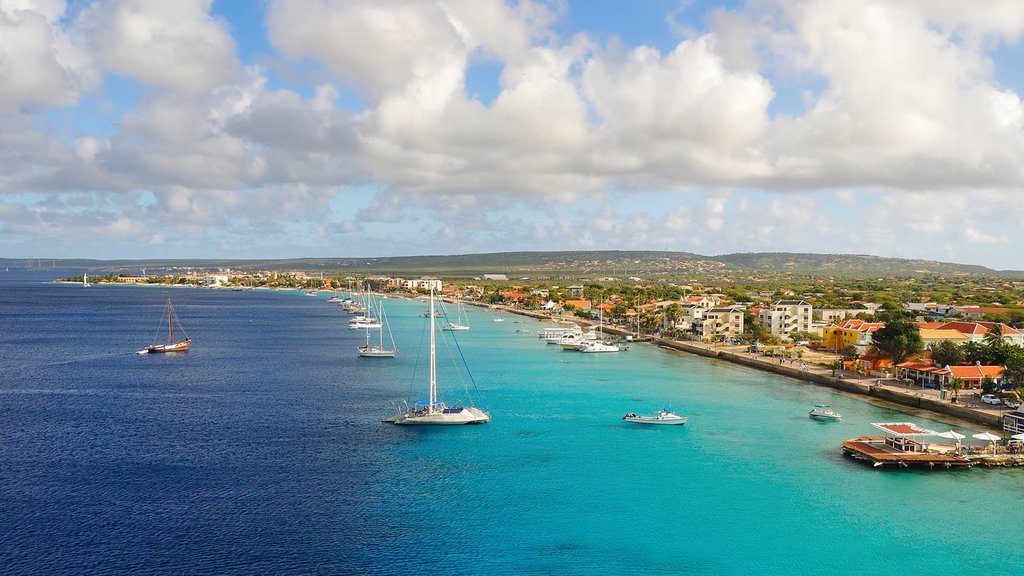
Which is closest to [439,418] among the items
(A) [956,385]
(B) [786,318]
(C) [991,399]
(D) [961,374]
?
(A) [956,385]

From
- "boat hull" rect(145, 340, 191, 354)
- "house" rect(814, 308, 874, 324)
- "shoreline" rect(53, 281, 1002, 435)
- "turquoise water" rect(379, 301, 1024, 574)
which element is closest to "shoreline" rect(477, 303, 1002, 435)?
"shoreline" rect(53, 281, 1002, 435)

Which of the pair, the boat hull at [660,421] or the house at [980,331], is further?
the house at [980,331]

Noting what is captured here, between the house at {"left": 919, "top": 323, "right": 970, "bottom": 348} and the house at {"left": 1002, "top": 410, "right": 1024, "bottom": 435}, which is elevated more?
the house at {"left": 919, "top": 323, "right": 970, "bottom": 348}

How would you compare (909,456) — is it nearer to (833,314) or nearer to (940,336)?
(940,336)

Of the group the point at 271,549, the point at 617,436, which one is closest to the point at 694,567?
the point at 271,549

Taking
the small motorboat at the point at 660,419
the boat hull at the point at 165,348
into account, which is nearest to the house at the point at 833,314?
the small motorboat at the point at 660,419

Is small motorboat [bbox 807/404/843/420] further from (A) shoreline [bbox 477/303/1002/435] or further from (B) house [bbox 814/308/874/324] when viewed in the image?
(B) house [bbox 814/308/874/324]

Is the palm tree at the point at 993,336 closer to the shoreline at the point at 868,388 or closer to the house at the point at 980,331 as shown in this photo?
the house at the point at 980,331
